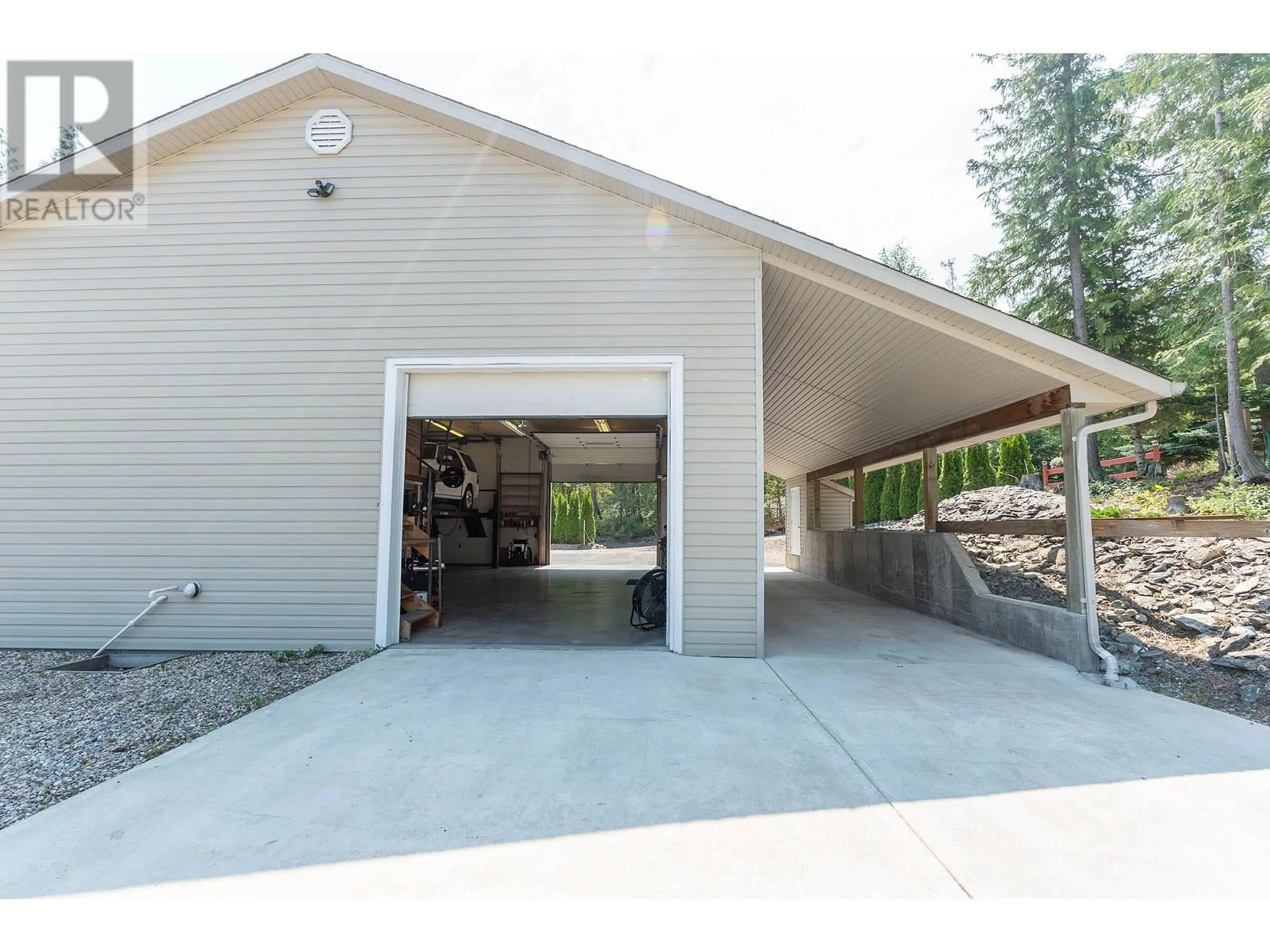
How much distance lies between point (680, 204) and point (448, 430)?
627 cm

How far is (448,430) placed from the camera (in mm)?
9500

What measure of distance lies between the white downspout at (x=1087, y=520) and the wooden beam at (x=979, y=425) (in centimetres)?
29

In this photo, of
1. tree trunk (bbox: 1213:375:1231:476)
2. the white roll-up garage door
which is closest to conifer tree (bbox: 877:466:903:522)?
tree trunk (bbox: 1213:375:1231:476)

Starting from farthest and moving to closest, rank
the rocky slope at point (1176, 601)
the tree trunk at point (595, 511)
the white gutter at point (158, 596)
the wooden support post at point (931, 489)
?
1. the tree trunk at point (595, 511)
2. the wooden support post at point (931, 489)
3. the white gutter at point (158, 596)
4. the rocky slope at point (1176, 601)

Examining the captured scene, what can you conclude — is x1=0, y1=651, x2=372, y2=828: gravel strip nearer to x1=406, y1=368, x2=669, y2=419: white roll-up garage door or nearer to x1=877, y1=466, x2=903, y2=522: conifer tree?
x1=406, y1=368, x2=669, y2=419: white roll-up garage door

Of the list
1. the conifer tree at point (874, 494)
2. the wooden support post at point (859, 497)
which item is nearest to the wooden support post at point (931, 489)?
the wooden support post at point (859, 497)

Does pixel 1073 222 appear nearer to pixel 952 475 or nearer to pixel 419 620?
pixel 952 475

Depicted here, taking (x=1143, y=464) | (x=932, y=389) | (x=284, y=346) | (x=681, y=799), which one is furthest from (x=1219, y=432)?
(x=284, y=346)

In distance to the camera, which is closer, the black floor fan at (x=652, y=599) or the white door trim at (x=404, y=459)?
the white door trim at (x=404, y=459)

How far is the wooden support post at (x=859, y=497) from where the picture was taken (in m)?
9.45

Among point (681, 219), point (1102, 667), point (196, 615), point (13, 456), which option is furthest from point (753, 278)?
point (13, 456)

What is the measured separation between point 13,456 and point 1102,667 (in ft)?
31.1

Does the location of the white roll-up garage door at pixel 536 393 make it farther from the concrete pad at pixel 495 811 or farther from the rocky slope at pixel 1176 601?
the rocky slope at pixel 1176 601

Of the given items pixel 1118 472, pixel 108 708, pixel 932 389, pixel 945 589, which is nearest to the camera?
pixel 108 708
